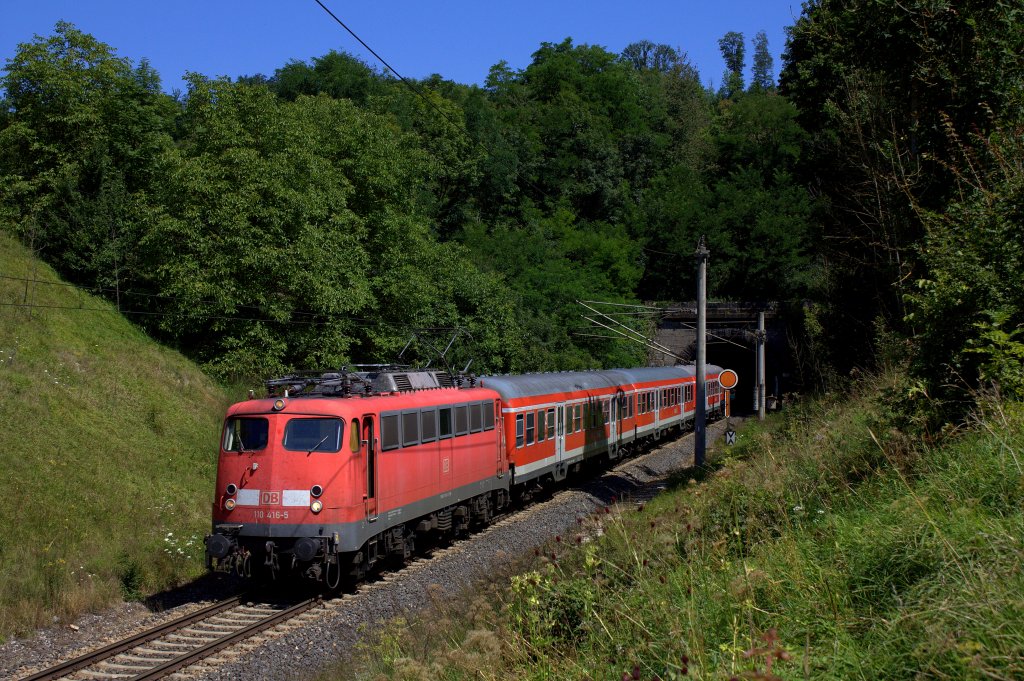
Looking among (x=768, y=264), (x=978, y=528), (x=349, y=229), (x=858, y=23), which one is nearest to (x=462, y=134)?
(x=768, y=264)

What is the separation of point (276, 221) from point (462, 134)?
1272 inches

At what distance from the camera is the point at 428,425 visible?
15.0 m

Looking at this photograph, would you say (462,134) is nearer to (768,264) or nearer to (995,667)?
(768,264)

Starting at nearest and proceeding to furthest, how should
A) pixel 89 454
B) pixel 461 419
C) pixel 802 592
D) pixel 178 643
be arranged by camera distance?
pixel 802 592 < pixel 178 643 < pixel 461 419 < pixel 89 454

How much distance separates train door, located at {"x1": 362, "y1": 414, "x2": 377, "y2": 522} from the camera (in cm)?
1284

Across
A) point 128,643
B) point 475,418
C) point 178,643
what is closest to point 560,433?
point 475,418

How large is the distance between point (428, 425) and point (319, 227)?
16.3 metres

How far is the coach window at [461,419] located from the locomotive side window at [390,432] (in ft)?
8.19

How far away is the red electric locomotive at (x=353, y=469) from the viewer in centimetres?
1227

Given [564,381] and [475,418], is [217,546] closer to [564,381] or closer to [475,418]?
[475,418]

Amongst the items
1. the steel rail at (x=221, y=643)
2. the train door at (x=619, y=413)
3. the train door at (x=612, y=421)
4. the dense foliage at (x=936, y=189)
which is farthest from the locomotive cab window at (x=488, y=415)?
the train door at (x=619, y=413)

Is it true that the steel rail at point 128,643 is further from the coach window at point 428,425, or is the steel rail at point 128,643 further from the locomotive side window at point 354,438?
the coach window at point 428,425

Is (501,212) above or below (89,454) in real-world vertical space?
above

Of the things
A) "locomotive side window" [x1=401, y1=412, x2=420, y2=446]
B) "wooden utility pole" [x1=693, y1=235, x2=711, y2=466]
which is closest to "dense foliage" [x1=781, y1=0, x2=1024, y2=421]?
"wooden utility pole" [x1=693, y1=235, x2=711, y2=466]
